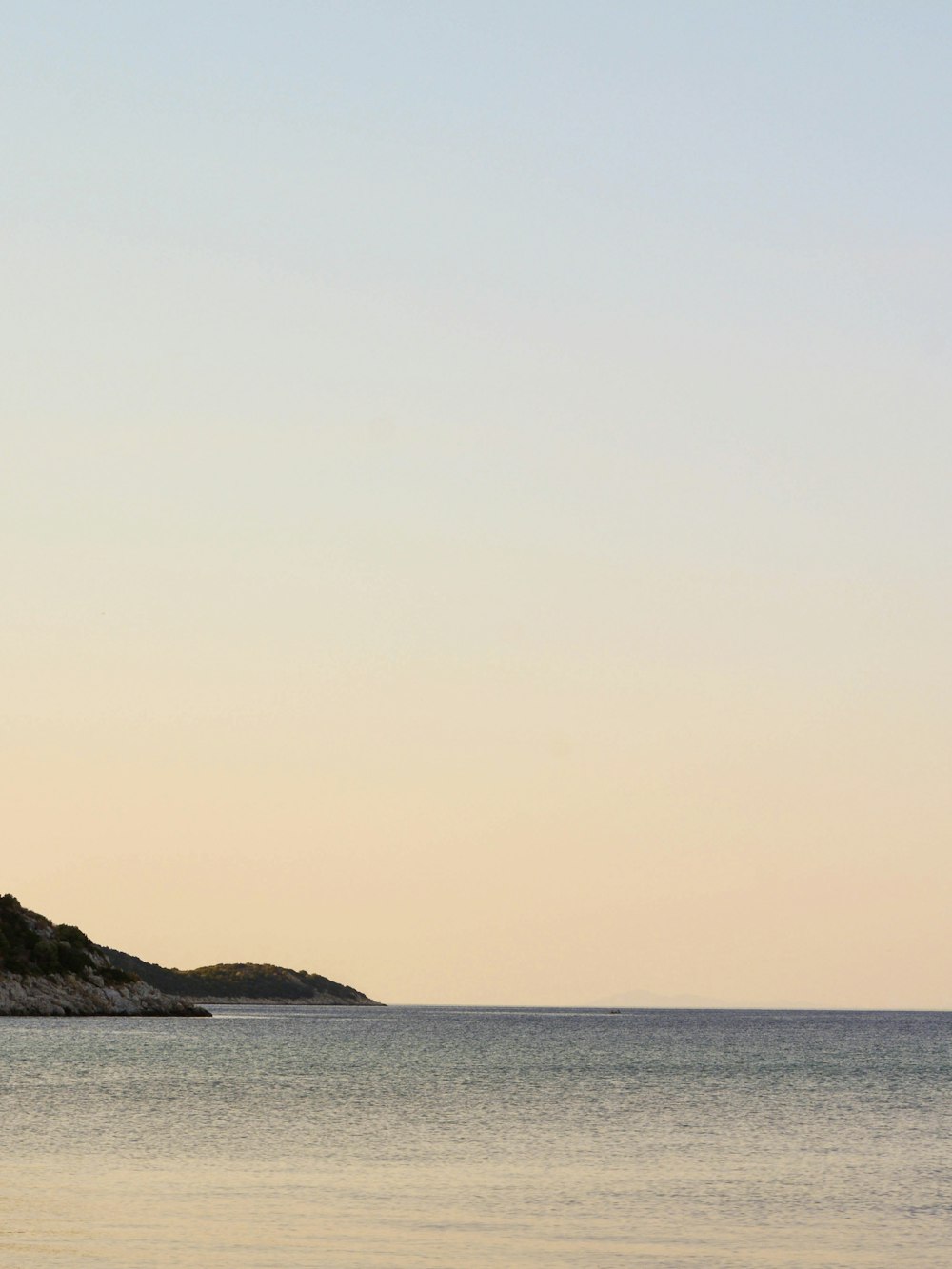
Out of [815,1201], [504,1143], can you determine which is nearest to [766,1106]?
[504,1143]

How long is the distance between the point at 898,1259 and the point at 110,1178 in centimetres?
2110

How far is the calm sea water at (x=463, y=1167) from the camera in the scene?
1361 inches

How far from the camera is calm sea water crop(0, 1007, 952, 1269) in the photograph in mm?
34562

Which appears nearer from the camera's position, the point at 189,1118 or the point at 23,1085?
the point at 189,1118

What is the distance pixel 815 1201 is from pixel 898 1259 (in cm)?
899

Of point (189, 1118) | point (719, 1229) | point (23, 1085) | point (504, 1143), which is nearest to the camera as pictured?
point (719, 1229)

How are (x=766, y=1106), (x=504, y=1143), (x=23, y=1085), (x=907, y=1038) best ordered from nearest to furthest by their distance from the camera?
(x=504, y=1143), (x=766, y=1106), (x=23, y=1085), (x=907, y=1038)

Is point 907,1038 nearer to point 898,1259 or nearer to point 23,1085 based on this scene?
point 23,1085

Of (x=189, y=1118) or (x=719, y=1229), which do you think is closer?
(x=719, y=1229)

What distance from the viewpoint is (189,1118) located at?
2520 inches

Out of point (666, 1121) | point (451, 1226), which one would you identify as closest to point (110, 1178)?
point (451, 1226)

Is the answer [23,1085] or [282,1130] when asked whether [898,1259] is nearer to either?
[282,1130]

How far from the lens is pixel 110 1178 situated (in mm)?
44969

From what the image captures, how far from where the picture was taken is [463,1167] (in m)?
49.2
